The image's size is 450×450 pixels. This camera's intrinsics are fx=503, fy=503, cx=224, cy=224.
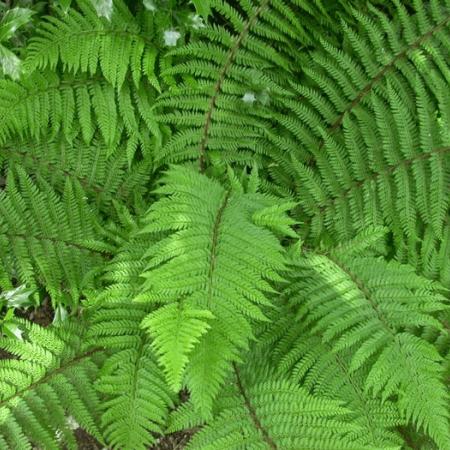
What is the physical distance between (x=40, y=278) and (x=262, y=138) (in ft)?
5.32

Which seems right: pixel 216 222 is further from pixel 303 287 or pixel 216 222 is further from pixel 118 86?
pixel 118 86

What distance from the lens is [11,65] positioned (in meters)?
2.66

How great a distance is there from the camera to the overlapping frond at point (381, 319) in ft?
7.93

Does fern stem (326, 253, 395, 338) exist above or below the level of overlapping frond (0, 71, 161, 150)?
below

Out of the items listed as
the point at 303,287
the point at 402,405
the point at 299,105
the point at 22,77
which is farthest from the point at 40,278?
the point at 402,405

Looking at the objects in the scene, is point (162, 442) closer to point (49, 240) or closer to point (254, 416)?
point (254, 416)

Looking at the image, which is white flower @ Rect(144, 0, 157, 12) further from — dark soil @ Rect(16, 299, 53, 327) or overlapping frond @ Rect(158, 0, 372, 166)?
dark soil @ Rect(16, 299, 53, 327)

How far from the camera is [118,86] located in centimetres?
280

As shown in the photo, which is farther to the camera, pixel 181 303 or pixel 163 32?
pixel 163 32

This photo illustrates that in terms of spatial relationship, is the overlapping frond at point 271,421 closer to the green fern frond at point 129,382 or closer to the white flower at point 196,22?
the green fern frond at point 129,382

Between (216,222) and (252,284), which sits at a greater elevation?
(216,222)

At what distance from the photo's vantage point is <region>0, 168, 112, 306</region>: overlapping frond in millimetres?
2850

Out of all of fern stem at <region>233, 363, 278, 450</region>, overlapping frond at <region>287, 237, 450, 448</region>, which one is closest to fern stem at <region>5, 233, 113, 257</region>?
fern stem at <region>233, 363, 278, 450</region>

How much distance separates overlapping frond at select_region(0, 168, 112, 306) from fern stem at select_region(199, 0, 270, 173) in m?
0.79
